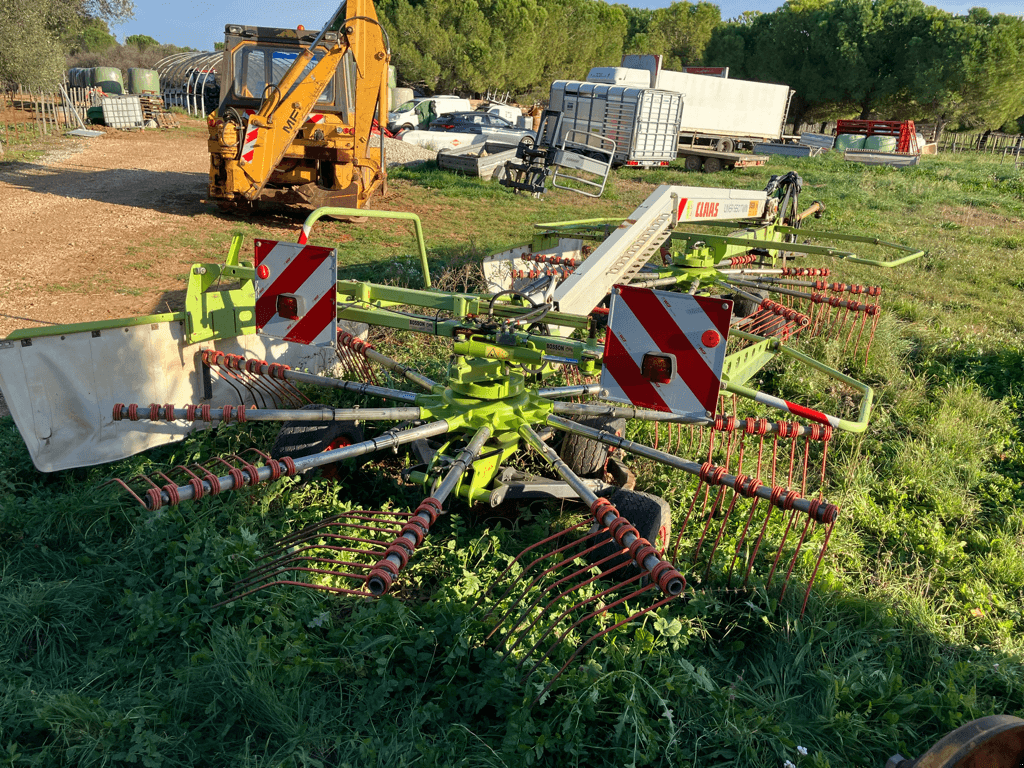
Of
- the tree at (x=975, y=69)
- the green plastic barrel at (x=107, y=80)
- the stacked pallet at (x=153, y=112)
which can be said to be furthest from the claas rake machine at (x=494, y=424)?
the tree at (x=975, y=69)

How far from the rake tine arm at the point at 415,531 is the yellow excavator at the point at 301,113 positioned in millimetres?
8168

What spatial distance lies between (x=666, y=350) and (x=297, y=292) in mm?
2008

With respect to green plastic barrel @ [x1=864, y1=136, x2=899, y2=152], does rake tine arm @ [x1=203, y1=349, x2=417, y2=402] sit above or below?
below

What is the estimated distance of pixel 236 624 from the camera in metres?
2.84

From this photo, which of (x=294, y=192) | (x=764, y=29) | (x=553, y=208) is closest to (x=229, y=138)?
(x=294, y=192)

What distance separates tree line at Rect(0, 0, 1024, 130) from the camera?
38.7m

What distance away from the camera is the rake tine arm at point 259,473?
254 cm

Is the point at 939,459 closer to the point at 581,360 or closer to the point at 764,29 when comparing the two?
the point at 581,360

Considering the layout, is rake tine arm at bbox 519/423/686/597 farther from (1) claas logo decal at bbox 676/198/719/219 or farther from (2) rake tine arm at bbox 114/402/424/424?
(1) claas logo decal at bbox 676/198/719/219

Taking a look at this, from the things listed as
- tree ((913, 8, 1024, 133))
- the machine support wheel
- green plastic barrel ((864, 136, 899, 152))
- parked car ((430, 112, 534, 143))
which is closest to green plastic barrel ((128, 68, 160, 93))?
parked car ((430, 112, 534, 143))

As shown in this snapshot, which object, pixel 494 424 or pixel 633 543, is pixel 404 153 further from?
pixel 633 543

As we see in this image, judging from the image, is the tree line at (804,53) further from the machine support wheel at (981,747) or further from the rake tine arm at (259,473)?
the machine support wheel at (981,747)

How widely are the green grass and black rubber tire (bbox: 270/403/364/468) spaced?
7.4 inches

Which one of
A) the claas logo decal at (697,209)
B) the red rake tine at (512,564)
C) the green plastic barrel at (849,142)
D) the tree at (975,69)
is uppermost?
the tree at (975,69)
